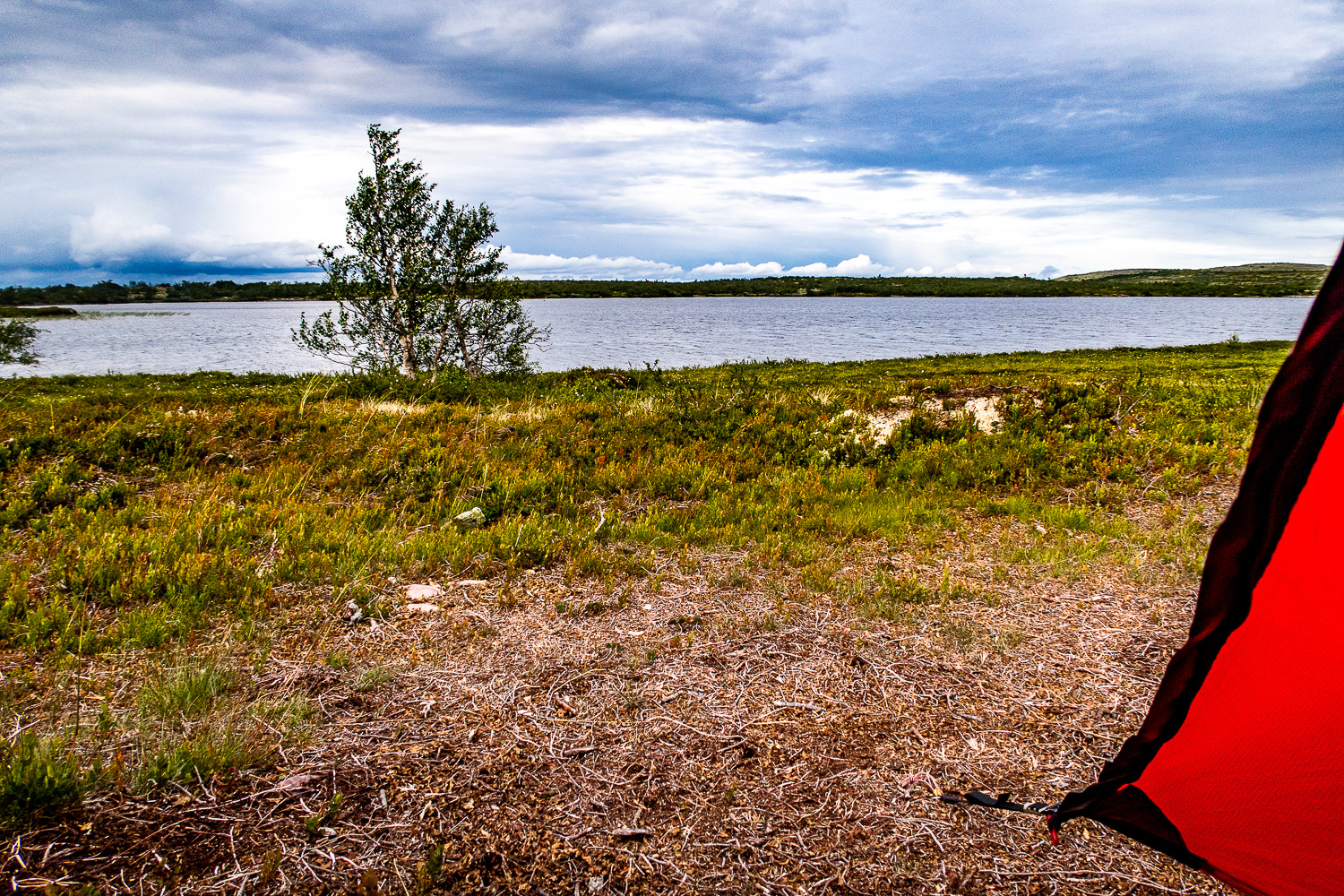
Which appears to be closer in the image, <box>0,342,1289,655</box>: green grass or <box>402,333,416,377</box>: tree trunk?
<box>0,342,1289,655</box>: green grass

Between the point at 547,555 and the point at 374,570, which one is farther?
the point at 547,555

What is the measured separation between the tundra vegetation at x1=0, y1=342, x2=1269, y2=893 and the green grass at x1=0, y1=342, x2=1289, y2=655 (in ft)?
0.19

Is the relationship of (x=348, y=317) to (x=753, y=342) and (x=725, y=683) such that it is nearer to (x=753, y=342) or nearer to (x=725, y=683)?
(x=725, y=683)

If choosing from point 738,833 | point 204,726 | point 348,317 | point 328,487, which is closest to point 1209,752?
point 738,833

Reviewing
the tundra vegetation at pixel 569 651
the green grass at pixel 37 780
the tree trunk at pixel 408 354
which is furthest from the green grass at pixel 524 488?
the tree trunk at pixel 408 354

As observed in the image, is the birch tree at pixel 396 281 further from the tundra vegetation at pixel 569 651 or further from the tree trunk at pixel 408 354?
the tundra vegetation at pixel 569 651

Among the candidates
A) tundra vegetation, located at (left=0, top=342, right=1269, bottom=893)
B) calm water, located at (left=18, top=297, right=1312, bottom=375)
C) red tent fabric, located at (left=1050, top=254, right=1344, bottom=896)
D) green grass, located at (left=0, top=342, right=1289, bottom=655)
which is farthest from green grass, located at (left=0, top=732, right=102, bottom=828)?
calm water, located at (left=18, top=297, right=1312, bottom=375)

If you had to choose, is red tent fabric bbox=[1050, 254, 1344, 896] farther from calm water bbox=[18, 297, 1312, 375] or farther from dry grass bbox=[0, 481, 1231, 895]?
calm water bbox=[18, 297, 1312, 375]

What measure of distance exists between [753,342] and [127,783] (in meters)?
61.5

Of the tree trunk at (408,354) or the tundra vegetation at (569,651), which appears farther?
the tree trunk at (408,354)

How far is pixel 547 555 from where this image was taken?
266 inches

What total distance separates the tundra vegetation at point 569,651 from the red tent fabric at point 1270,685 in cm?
70

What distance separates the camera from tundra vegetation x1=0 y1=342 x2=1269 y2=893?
3244 millimetres

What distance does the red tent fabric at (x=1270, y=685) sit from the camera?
2.01 metres
